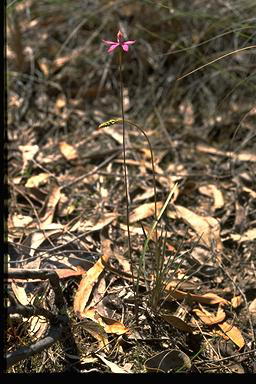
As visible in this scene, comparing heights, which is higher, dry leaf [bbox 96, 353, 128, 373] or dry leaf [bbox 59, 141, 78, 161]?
dry leaf [bbox 59, 141, 78, 161]

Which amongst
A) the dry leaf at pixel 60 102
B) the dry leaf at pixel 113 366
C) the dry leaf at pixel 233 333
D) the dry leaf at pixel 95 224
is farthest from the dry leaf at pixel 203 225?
the dry leaf at pixel 60 102

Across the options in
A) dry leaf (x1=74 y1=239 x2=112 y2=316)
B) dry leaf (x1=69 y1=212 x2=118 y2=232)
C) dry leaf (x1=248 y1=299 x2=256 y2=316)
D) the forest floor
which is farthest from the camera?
dry leaf (x1=69 y1=212 x2=118 y2=232)

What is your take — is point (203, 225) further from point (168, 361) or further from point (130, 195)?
point (168, 361)

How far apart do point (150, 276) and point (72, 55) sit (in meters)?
1.67

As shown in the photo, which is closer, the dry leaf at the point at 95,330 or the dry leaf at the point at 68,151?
the dry leaf at the point at 95,330

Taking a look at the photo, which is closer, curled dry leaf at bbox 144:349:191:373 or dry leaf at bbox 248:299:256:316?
curled dry leaf at bbox 144:349:191:373

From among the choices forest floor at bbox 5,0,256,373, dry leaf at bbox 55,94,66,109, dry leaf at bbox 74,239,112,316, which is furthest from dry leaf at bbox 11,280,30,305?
dry leaf at bbox 55,94,66,109

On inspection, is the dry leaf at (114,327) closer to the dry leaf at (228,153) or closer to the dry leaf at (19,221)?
the dry leaf at (19,221)

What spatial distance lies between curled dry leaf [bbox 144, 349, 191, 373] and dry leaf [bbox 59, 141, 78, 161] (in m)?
1.21

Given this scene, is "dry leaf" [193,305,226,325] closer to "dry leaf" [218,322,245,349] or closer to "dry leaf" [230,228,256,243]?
"dry leaf" [218,322,245,349]

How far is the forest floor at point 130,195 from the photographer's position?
1732 mm

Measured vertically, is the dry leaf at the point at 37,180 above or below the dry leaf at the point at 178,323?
above

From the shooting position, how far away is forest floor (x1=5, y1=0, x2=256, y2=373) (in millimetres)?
1732

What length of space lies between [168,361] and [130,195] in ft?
3.05
